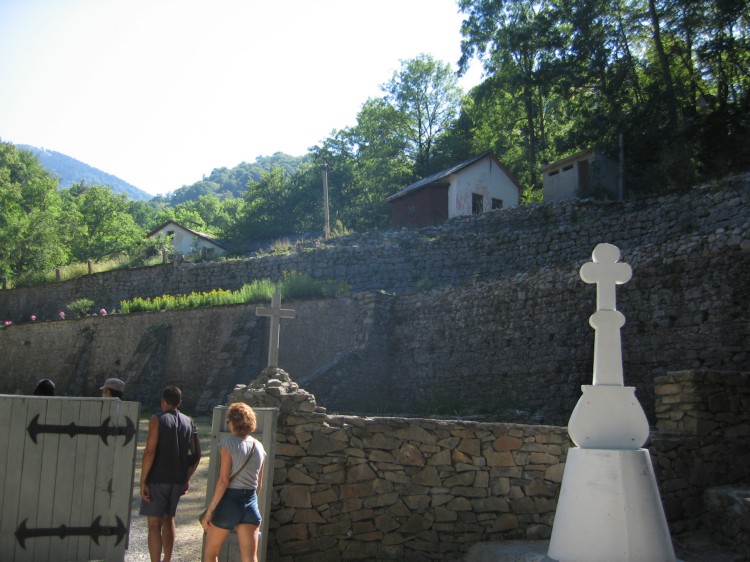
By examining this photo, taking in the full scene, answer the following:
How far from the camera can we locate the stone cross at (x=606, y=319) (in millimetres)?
5328

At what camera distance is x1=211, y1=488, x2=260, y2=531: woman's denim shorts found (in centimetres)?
568

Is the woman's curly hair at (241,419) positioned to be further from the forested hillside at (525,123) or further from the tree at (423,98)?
the tree at (423,98)

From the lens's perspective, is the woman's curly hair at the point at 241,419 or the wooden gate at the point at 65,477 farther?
the wooden gate at the point at 65,477

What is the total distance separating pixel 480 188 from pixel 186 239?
19553mm

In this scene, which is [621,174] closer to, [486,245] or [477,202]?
[486,245]

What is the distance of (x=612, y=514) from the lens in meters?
4.93

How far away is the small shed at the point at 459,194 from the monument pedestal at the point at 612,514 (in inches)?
953

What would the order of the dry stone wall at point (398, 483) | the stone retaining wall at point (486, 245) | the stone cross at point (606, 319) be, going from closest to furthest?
the stone cross at point (606, 319) < the dry stone wall at point (398, 483) < the stone retaining wall at point (486, 245)

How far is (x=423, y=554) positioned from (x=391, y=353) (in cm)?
1128

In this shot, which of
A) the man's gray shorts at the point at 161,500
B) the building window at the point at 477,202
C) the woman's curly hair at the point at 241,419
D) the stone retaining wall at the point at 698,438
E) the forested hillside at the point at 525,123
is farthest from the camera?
the building window at the point at 477,202

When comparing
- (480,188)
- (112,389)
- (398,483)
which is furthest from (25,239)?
(398,483)

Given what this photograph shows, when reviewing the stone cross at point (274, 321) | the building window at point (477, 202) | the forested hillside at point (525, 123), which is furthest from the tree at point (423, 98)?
the stone cross at point (274, 321)

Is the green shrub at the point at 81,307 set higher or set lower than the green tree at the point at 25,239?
lower

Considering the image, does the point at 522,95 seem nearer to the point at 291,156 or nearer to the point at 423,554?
the point at 423,554
